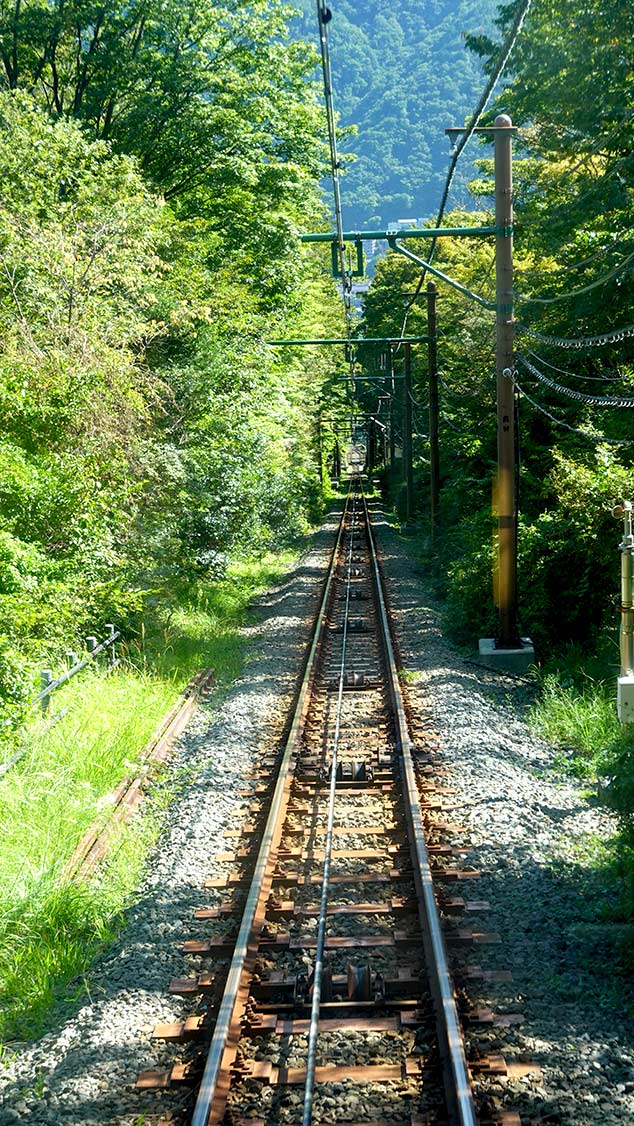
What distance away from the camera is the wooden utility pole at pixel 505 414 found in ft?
44.5

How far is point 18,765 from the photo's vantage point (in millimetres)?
9344

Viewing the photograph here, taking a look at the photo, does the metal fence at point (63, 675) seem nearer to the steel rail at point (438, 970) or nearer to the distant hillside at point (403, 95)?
the steel rail at point (438, 970)

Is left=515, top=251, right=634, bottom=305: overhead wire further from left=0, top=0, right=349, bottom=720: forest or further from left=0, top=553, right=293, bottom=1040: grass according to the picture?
left=0, top=553, right=293, bottom=1040: grass

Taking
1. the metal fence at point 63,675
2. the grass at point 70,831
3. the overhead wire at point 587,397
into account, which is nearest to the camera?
the grass at point 70,831

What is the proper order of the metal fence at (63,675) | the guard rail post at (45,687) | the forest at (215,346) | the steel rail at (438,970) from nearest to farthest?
the steel rail at (438,970) < the metal fence at (63,675) < the guard rail post at (45,687) < the forest at (215,346)

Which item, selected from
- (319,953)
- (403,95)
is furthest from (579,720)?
(403,95)

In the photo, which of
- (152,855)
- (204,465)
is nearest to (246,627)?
(204,465)

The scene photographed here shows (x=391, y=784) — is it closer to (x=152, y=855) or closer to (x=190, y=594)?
(x=152, y=855)

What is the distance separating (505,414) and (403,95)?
14945 cm

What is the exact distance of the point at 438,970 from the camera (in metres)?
5.73

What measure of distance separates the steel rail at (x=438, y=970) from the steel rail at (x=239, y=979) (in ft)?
3.22

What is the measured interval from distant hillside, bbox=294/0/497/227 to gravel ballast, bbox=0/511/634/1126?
394 feet

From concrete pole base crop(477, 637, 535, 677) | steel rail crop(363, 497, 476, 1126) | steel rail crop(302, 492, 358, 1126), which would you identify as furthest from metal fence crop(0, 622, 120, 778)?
concrete pole base crop(477, 637, 535, 677)

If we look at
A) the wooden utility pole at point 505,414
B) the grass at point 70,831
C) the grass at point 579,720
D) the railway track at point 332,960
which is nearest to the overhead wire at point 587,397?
the wooden utility pole at point 505,414
